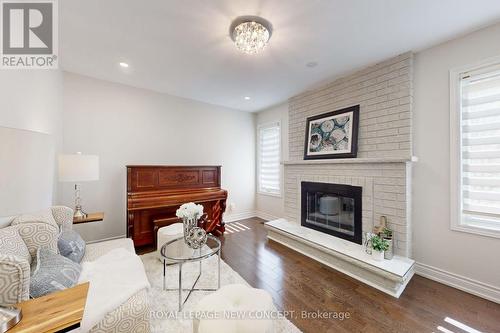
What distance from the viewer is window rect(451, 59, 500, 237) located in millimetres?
1897

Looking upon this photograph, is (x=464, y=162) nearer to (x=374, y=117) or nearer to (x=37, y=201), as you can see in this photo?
(x=374, y=117)

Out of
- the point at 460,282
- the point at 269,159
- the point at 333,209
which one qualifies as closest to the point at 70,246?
the point at 333,209

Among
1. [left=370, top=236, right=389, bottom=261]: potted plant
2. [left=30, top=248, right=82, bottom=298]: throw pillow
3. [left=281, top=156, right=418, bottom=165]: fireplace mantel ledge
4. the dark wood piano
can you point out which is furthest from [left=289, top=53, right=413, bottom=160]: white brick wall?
[left=30, top=248, right=82, bottom=298]: throw pillow

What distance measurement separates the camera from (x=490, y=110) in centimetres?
192

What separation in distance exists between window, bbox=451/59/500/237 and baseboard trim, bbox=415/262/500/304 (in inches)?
20.4

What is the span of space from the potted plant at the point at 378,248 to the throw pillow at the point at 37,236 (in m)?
3.02

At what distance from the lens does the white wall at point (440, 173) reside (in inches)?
76.0

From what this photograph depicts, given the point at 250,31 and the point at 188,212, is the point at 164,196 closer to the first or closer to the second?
the point at 188,212

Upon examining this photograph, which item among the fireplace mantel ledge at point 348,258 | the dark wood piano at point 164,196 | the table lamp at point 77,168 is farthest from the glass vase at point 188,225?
the fireplace mantel ledge at point 348,258

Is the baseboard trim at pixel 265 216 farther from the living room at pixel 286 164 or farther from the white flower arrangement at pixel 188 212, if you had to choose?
the white flower arrangement at pixel 188 212

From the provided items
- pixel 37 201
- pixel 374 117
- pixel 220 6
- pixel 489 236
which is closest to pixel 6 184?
pixel 37 201

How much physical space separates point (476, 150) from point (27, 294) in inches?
144

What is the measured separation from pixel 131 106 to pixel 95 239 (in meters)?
2.24

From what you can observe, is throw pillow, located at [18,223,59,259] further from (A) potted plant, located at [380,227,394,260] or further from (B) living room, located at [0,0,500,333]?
(A) potted plant, located at [380,227,394,260]
